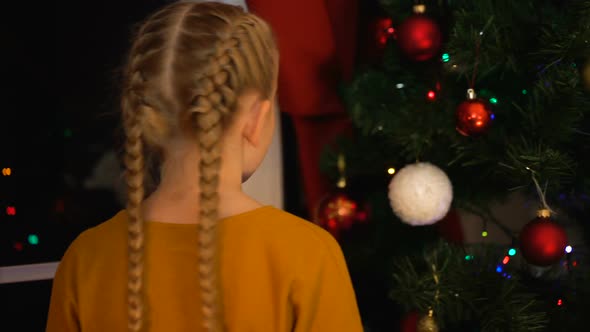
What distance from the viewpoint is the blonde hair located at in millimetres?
958

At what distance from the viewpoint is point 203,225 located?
0.95 metres

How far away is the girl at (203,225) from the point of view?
3.19 ft

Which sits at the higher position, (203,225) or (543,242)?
(203,225)

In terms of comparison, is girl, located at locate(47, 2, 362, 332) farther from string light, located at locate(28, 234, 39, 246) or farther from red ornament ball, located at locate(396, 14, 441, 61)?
string light, located at locate(28, 234, 39, 246)

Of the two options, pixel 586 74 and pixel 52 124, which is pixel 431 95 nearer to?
pixel 586 74

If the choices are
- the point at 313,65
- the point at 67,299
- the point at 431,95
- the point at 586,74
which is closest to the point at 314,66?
the point at 313,65

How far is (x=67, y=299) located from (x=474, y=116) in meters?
0.69

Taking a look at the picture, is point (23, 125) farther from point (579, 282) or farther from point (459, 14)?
point (579, 282)

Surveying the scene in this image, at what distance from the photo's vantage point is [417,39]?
1.24 meters

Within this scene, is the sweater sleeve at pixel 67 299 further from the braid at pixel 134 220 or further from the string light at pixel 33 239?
the string light at pixel 33 239

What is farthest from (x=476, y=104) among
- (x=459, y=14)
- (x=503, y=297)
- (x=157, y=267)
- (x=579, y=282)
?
(x=157, y=267)

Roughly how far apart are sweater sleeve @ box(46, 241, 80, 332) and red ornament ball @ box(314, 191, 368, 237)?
1.79ft

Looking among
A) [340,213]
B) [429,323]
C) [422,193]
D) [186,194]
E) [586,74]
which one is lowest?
[429,323]

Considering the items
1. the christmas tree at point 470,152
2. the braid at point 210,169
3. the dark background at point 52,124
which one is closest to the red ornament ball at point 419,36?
the christmas tree at point 470,152
